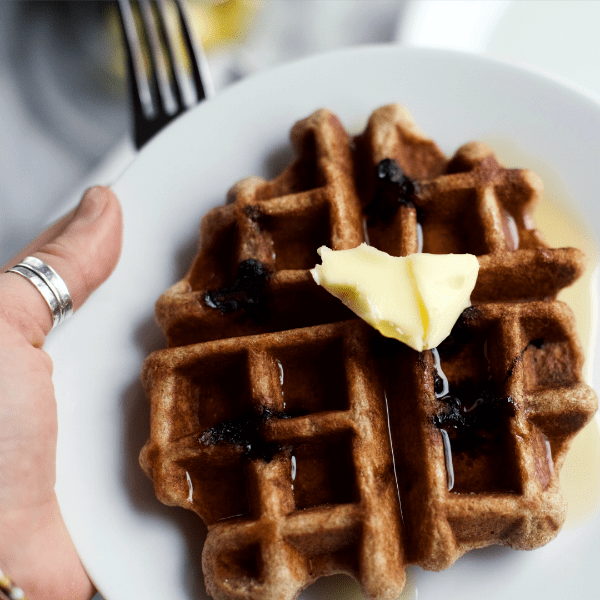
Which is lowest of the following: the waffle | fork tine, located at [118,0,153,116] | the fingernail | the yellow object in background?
the waffle

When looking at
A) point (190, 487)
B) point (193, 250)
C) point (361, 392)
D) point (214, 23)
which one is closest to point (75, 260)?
point (193, 250)

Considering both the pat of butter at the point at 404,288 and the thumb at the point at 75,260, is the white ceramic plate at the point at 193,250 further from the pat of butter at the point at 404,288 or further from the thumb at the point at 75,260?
the pat of butter at the point at 404,288

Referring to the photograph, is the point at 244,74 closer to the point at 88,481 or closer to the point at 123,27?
the point at 123,27

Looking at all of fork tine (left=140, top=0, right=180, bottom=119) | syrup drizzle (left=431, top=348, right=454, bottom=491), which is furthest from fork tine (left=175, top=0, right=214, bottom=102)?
syrup drizzle (left=431, top=348, right=454, bottom=491)

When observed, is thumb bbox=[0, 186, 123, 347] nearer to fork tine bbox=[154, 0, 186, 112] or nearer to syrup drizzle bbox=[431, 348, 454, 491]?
fork tine bbox=[154, 0, 186, 112]

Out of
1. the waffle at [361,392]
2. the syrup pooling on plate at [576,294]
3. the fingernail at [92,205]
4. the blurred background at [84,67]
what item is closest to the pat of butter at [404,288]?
the waffle at [361,392]

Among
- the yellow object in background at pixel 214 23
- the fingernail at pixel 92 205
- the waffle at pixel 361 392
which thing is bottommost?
the waffle at pixel 361 392

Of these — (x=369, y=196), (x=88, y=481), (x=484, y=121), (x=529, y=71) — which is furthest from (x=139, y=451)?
(x=529, y=71)
